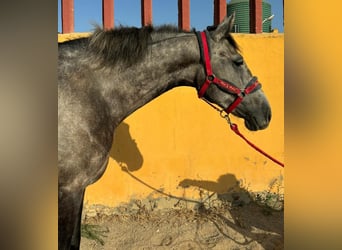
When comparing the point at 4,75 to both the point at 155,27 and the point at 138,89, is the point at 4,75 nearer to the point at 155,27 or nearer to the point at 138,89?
the point at 138,89

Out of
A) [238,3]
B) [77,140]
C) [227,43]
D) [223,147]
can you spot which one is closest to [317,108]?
[77,140]

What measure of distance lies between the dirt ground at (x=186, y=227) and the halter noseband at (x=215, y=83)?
1541mm

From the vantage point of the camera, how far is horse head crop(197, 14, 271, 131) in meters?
1.85

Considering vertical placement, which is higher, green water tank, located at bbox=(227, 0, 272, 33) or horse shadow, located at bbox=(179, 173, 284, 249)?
green water tank, located at bbox=(227, 0, 272, 33)

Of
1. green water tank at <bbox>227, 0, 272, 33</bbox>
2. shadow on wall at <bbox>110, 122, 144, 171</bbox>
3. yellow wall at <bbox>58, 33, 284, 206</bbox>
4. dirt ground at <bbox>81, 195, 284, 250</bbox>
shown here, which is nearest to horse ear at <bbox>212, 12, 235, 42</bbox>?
yellow wall at <bbox>58, 33, 284, 206</bbox>

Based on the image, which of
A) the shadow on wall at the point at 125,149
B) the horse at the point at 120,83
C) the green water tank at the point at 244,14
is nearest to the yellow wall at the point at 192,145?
the shadow on wall at the point at 125,149

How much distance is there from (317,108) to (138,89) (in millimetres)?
1453

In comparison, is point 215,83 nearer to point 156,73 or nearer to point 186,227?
point 156,73

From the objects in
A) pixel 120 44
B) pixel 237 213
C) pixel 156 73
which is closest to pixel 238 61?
pixel 156 73

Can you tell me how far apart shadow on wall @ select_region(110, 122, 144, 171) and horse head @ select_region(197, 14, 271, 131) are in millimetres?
1582

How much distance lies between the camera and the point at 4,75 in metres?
0.41

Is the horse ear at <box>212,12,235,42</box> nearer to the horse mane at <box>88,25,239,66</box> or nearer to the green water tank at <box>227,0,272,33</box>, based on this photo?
the horse mane at <box>88,25,239,66</box>

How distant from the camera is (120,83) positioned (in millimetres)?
1789

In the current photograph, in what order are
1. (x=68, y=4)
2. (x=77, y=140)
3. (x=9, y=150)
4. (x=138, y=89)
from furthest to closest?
(x=68, y=4), (x=138, y=89), (x=77, y=140), (x=9, y=150)
